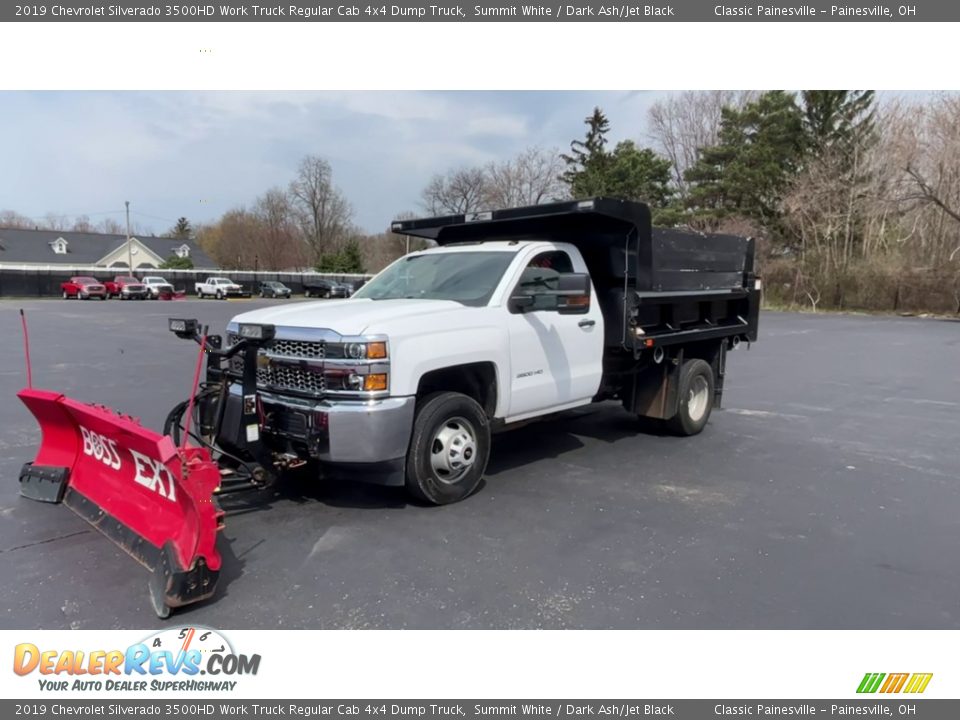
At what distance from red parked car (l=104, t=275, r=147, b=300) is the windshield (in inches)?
1843

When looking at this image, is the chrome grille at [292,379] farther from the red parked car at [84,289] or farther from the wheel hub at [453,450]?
the red parked car at [84,289]

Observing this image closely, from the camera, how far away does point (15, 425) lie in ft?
25.3

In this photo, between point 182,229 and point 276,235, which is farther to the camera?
point 182,229

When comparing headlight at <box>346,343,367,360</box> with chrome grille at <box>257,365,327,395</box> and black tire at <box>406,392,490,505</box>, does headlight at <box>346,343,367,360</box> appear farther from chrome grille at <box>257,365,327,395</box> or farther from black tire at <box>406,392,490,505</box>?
black tire at <box>406,392,490,505</box>

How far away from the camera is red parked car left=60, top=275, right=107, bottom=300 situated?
45.1 metres

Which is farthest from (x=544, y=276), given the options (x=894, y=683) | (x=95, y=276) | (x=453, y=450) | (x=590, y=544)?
(x=95, y=276)

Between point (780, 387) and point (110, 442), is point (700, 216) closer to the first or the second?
point (780, 387)

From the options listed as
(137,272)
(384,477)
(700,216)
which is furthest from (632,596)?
(137,272)

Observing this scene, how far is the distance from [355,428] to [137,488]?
1.46 meters

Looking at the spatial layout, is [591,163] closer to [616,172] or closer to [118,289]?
[616,172]

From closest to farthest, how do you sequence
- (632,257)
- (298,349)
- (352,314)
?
(298,349), (352,314), (632,257)

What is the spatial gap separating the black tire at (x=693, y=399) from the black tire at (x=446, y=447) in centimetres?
297

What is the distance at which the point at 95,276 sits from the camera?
55.0 metres

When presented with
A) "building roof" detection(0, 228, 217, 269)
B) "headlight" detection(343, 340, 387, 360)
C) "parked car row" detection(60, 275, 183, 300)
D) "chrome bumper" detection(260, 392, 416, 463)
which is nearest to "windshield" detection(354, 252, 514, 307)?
"headlight" detection(343, 340, 387, 360)
